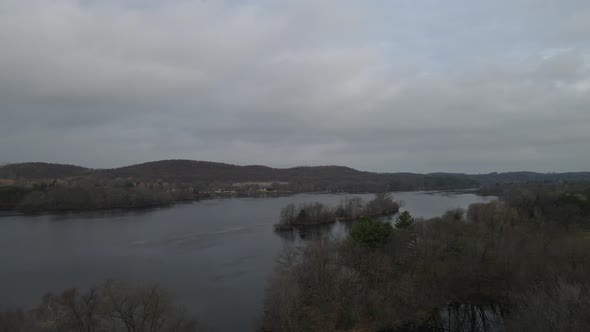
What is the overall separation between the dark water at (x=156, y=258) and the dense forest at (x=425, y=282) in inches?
79.3

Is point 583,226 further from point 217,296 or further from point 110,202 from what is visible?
point 110,202

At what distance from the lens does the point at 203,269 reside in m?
17.9

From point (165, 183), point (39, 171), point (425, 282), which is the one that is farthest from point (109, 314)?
point (39, 171)

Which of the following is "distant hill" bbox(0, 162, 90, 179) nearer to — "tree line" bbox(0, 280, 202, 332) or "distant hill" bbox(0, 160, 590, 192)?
"distant hill" bbox(0, 160, 590, 192)

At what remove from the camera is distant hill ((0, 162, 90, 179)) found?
7344 cm

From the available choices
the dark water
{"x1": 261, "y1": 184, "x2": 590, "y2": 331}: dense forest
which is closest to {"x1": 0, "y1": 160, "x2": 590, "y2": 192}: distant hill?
the dark water

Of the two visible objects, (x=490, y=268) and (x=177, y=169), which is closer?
(x=490, y=268)

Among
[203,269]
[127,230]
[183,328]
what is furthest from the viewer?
[127,230]

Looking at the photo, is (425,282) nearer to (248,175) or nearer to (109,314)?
(109,314)

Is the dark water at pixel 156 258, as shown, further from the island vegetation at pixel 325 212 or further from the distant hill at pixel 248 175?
the distant hill at pixel 248 175

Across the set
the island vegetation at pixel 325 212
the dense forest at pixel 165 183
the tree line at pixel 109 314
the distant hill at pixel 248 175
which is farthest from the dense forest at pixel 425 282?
the distant hill at pixel 248 175

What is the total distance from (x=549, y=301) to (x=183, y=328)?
8416 millimetres

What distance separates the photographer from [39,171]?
3127 inches

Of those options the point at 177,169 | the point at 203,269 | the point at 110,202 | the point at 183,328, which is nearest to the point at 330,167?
the point at 177,169
